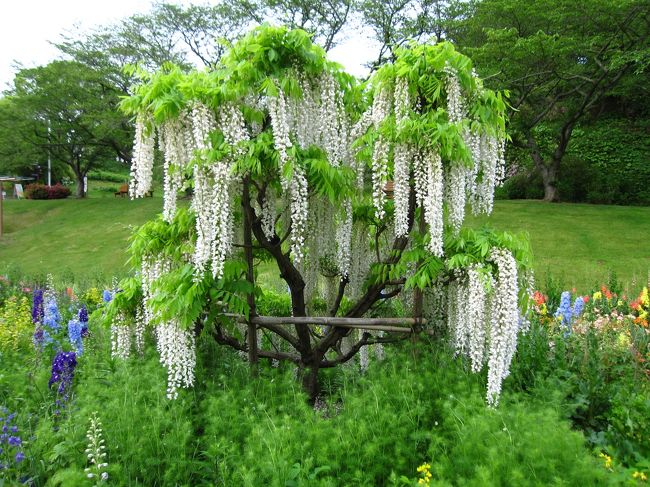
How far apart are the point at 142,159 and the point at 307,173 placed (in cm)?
145

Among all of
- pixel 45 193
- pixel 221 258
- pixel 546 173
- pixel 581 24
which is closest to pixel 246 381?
pixel 221 258

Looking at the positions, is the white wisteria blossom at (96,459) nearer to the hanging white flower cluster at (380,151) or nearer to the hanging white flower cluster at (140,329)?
the hanging white flower cluster at (140,329)

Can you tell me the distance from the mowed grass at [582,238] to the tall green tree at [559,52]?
251 cm

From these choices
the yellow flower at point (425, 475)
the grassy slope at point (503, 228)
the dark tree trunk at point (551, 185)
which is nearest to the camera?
the yellow flower at point (425, 475)

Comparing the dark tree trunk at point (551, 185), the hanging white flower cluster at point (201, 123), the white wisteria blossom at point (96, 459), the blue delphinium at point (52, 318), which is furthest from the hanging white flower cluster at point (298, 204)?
the dark tree trunk at point (551, 185)

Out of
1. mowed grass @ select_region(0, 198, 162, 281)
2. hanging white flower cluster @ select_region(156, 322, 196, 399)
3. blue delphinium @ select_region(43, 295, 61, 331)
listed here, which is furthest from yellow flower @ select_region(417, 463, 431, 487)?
mowed grass @ select_region(0, 198, 162, 281)

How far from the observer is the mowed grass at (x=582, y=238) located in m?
12.0

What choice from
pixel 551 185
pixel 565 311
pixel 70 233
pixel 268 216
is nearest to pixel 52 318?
pixel 268 216

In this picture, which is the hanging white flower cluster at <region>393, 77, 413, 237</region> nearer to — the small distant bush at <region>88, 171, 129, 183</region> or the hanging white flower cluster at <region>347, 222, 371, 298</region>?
the hanging white flower cluster at <region>347, 222, 371, 298</region>

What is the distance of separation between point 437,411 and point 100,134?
25525mm

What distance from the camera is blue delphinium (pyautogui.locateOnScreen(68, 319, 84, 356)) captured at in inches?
221

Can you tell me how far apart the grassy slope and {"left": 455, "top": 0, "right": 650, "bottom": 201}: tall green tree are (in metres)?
3.52

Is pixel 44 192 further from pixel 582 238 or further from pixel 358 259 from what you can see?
pixel 358 259

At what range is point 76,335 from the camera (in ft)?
18.5
